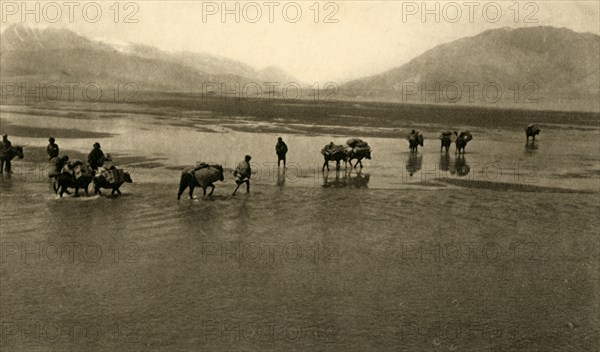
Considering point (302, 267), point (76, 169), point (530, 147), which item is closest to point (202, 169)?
point (76, 169)

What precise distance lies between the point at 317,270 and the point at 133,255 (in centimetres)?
332

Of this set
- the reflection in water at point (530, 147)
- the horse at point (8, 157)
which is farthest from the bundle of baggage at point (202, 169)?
the reflection in water at point (530, 147)

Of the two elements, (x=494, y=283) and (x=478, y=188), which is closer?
(x=494, y=283)

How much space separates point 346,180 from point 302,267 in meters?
9.29

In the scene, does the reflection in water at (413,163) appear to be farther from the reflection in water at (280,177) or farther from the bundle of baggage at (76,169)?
the bundle of baggage at (76,169)

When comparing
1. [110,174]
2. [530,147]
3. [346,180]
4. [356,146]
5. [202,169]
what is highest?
[356,146]

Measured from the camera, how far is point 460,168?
74.8ft

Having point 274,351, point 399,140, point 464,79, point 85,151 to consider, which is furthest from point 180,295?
point 464,79

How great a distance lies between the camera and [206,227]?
12625 mm

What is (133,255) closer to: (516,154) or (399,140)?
(516,154)

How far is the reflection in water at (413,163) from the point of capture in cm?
2192

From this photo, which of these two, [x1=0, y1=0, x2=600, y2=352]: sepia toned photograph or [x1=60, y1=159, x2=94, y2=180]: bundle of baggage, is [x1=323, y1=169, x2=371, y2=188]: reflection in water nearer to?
[x1=0, y1=0, x2=600, y2=352]: sepia toned photograph

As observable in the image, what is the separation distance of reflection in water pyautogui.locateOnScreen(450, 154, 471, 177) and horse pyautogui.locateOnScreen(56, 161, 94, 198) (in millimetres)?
12613

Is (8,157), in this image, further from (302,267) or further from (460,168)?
(460,168)
